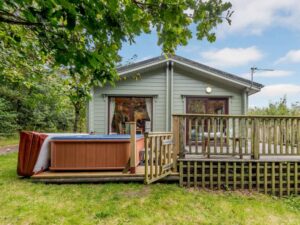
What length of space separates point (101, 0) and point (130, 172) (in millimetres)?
3660

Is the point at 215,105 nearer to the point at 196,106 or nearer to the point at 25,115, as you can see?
the point at 196,106

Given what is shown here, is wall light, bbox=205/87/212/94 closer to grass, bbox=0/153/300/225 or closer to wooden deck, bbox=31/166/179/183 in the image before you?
wooden deck, bbox=31/166/179/183

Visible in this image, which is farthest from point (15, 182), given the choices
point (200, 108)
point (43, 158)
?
point (200, 108)

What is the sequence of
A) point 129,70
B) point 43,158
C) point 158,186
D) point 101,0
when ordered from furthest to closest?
point 129,70 → point 43,158 → point 158,186 → point 101,0

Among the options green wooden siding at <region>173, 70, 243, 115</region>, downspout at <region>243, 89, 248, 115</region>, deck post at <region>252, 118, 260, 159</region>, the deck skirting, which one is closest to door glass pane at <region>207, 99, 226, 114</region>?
green wooden siding at <region>173, 70, 243, 115</region>

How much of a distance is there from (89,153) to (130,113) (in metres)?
3.33

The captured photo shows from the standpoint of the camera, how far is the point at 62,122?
804 inches

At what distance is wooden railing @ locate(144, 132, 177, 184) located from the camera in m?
4.34

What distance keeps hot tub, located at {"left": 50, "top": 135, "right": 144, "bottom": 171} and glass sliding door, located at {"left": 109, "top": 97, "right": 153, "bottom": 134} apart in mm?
3035

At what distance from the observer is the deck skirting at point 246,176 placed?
15.0 feet

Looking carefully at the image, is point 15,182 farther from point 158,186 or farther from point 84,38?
point 84,38

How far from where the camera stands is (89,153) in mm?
5062

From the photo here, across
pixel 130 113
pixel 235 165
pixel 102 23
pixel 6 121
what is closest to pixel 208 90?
pixel 130 113

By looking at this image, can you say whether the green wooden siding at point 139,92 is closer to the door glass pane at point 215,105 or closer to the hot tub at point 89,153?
the door glass pane at point 215,105
